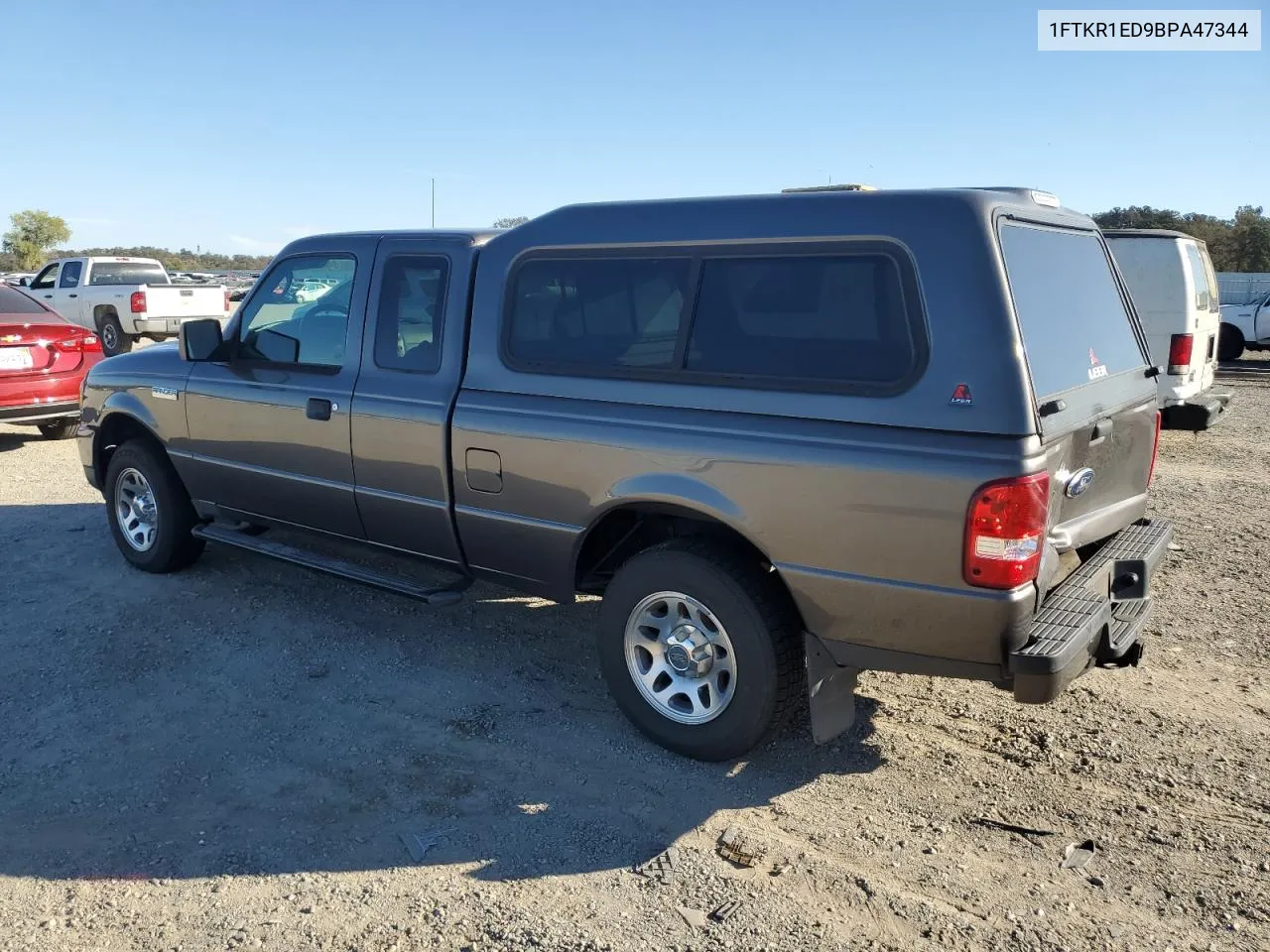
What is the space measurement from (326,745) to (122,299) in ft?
56.6

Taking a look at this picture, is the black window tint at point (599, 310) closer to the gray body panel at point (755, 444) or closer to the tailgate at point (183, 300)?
the gray body panel at point (755, 444)

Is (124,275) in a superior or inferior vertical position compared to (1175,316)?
superior

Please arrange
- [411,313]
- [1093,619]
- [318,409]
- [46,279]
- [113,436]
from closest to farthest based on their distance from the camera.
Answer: [1093,619] < [411,313] < [318,409] < [113,436] < [46,279]

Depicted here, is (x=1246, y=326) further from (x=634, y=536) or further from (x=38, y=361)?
(x=38, y=361)

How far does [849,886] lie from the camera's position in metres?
3.16

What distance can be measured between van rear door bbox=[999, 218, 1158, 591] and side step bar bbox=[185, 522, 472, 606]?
261 cm

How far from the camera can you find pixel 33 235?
243ft

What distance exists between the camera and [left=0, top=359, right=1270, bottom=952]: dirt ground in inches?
119

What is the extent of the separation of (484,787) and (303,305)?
2808mm

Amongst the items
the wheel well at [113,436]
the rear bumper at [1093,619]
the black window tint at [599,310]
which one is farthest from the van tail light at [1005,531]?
the wheel well at [113,436]

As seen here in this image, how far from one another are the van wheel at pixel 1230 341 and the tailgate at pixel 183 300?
19474 millimetres

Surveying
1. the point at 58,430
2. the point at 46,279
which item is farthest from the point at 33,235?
the point at 58,430

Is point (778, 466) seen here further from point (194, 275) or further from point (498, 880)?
point (194, 275)

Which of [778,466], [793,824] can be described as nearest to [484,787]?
[793,824]
